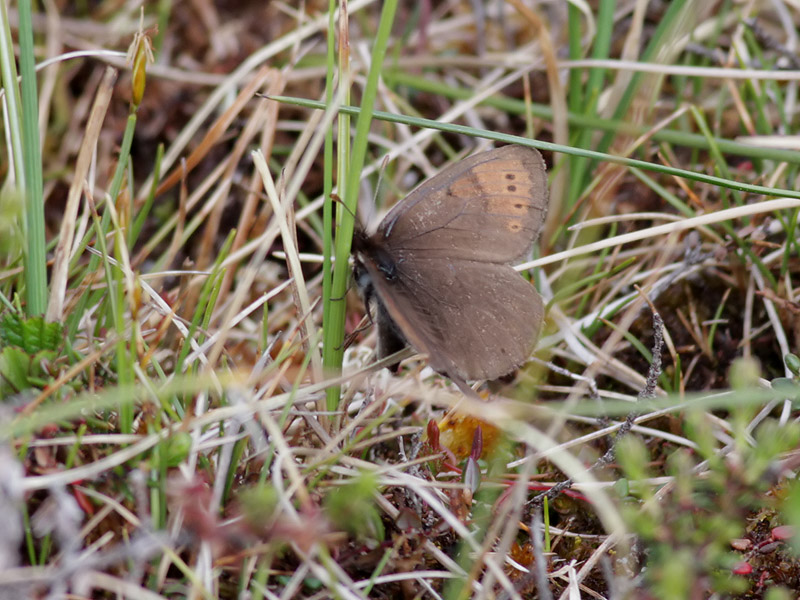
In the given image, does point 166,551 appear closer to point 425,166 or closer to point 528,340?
point 528,340

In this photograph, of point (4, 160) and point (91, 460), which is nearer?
point (91, 460)

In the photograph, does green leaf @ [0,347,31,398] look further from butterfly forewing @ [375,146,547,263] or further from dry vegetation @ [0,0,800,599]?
butterfly forewing @ [375,146,547,263]

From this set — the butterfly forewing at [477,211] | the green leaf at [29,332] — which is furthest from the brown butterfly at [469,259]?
the green leaf at [29,332]

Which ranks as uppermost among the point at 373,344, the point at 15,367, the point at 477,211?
the point at 477,211

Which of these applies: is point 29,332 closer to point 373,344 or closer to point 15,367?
point 15,367

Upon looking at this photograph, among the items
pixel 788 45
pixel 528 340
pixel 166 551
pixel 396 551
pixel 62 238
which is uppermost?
pixel 788 45

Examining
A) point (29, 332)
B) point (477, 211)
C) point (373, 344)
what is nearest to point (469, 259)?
point (477, 211)

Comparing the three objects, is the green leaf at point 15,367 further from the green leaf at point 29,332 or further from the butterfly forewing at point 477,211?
the butterfly forewing at point 477,211

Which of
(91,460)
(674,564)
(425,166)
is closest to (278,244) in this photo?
(425,166)

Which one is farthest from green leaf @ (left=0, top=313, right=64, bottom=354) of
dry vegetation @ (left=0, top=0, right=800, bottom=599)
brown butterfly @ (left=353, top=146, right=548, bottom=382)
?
brown butterfly @ (left=353, top=146, right=548, bottom=382)
